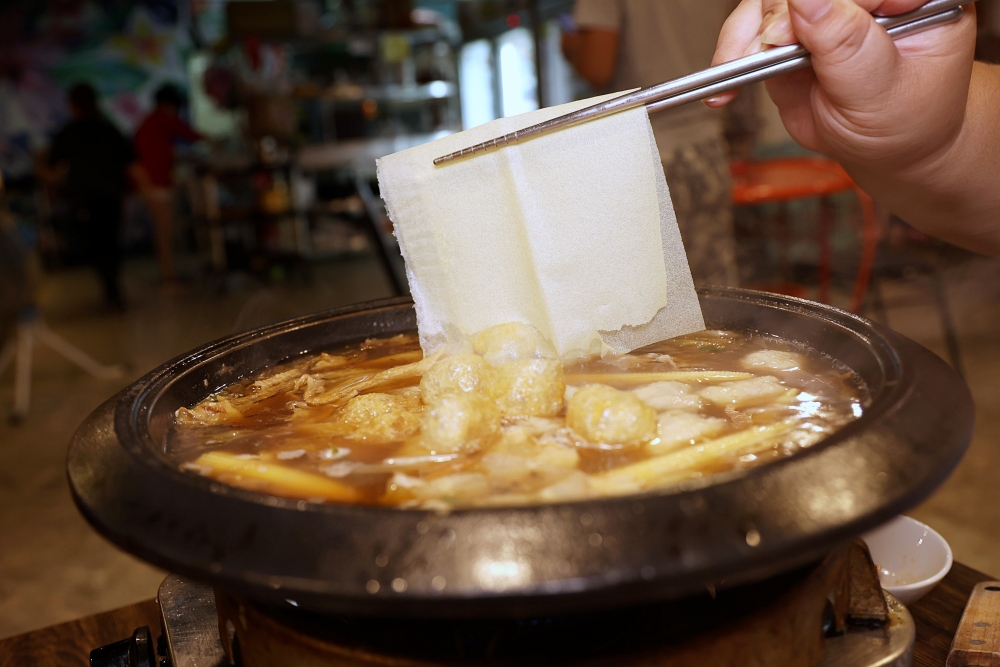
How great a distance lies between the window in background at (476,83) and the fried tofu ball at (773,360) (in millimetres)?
10002

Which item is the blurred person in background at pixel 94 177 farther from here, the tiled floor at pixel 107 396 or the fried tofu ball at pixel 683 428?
the fried tofu ball at pixel 683 428

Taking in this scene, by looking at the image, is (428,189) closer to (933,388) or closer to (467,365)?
(467,365)

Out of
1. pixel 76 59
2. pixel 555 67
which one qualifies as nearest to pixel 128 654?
pixel 555 67

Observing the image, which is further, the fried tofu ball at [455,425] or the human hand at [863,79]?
the human hand at [863,79]

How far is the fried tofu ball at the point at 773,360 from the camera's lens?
143 cm

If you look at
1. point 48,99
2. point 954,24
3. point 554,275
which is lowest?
point 554,275

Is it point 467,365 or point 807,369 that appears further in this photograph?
point 807,369

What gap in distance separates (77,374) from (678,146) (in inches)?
214

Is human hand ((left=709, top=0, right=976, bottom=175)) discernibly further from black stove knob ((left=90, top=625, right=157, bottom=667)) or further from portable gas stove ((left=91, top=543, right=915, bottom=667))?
black stove knob ((left=90, top=625, right=157, bottom=667))

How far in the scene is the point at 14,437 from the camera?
16.6ft

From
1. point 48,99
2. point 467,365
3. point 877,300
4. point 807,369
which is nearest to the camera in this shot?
point 467,365

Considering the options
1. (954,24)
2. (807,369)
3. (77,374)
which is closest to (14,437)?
(77,374)

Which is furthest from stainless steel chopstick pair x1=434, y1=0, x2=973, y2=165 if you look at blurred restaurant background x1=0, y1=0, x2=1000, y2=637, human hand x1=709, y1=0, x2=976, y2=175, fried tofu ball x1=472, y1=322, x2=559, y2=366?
blurred restaurant background x1=0, y1=0, x2=1000, y2=637

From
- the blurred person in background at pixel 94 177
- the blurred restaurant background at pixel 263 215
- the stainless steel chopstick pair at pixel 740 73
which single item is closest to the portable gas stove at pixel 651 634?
the stainless steel chopstick pair at pixel 740 73
